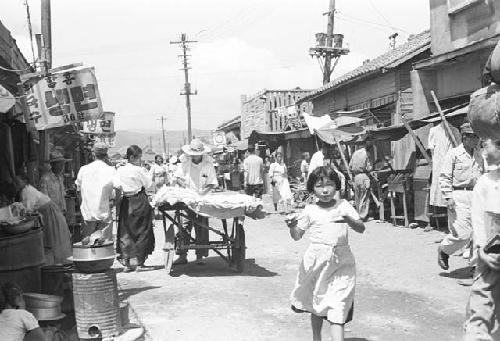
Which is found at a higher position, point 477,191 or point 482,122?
point 482,122

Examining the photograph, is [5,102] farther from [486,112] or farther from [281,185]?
[281,185]

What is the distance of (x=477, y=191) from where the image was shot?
11.4ft

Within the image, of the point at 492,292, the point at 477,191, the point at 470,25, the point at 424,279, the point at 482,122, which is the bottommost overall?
the point at 424,279

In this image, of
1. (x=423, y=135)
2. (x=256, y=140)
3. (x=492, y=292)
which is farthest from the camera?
(x=256, y=140)

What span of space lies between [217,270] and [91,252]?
3455 mm

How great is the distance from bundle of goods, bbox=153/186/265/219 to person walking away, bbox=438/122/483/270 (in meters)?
2.51

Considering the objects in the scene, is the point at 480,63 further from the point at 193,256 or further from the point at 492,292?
the point at 492,292

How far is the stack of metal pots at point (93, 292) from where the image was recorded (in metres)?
5.44

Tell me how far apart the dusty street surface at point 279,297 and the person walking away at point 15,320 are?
1.35 m

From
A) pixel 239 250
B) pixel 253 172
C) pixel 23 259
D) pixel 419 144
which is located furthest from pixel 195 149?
pixel 253 172

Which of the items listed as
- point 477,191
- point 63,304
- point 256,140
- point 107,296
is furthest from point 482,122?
point 256,140

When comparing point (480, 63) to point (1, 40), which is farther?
point (480, 63)

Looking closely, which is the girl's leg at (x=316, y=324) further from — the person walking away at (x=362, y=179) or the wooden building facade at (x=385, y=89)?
the wooden building facade at (x=385, y=89)

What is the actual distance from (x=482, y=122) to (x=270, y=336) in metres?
3.05
